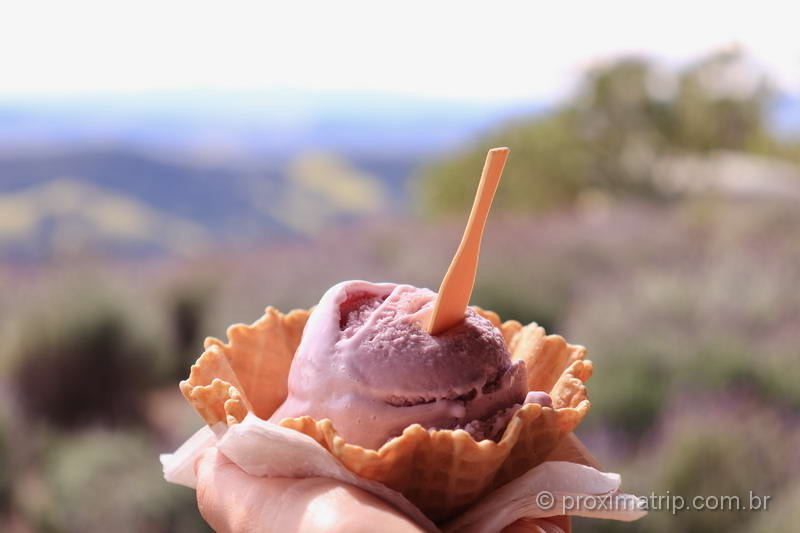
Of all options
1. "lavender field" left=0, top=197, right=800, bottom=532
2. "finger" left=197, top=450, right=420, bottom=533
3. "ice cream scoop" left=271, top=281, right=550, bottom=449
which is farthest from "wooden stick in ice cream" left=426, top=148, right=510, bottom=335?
"lavender field" left=0, top=197, right=800, bottom=532

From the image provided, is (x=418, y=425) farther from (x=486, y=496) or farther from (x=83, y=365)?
(x=83, y=365)

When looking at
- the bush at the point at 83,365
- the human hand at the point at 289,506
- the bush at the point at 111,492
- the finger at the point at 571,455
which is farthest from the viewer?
the bush at the point at 83,365

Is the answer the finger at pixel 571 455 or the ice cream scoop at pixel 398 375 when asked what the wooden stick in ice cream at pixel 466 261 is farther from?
the finger at pixel 571 455

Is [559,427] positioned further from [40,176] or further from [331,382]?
[40,176]

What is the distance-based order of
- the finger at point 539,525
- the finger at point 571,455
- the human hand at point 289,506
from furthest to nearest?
the finger at point 571,455, the finger at point 539,525, the human hand at point 289,506

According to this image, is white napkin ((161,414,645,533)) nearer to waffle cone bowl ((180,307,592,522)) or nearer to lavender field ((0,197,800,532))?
waffle cone bowl ((180,307,592,522))

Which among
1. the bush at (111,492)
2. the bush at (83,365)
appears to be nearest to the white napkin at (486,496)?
the bush at (111,492)

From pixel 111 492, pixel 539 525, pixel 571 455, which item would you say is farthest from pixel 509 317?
pixel 539 525

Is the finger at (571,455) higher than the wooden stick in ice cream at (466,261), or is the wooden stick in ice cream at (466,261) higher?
the wooden stick in ice cream at (466,261)
